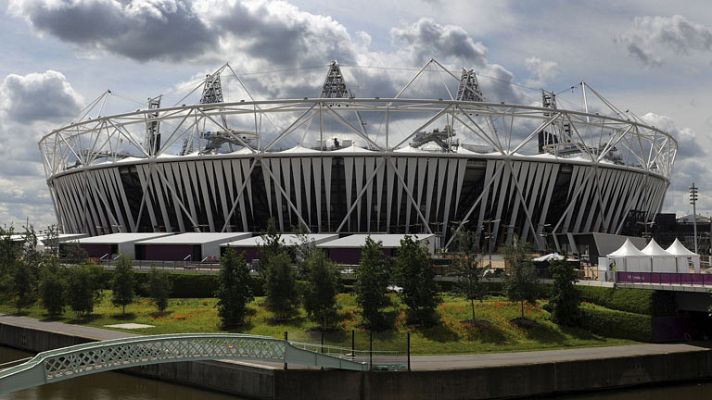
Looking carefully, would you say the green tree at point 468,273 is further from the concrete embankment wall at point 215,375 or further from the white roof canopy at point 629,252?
the concrete embankment wall at point 215,375

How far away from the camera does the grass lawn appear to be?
32219mm

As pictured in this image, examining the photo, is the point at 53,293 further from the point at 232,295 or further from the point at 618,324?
the point at 618,324

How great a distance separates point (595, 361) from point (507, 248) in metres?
11.8

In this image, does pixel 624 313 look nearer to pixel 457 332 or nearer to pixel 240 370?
pixel 457 332

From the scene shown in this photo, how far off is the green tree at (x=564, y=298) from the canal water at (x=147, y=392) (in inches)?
227

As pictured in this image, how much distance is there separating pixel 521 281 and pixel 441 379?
36.3 feet

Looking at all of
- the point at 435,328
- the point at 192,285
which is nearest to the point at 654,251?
the point at 435,328

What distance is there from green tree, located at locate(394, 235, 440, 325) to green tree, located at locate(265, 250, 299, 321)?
5.78 metres

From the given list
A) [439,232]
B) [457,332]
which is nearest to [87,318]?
[457,332]

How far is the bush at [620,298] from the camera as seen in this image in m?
34.3

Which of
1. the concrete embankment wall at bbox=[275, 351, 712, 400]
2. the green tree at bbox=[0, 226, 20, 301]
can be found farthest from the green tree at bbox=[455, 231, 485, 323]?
the green tree at bbox=[0, 226, 20, 301]

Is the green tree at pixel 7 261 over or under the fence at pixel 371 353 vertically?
over

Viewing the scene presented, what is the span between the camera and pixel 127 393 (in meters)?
29.0

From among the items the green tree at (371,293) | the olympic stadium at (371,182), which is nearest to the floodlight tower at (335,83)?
the olympic stadium at (371,182)
